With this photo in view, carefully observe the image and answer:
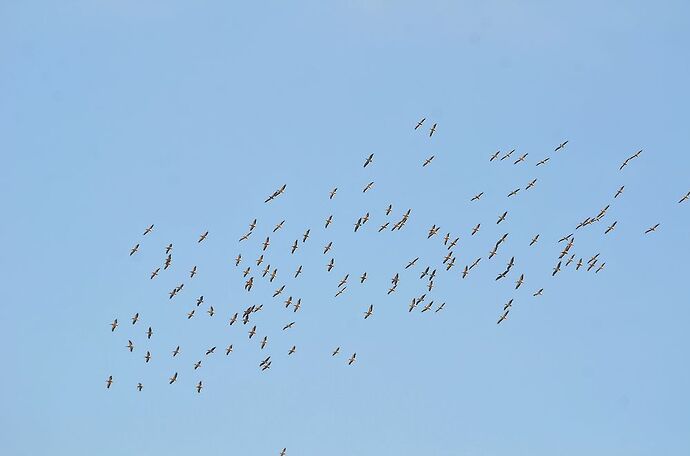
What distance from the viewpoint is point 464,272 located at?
500ft

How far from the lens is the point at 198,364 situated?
521 feet

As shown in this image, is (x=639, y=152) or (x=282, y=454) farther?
(x=282, y=454)

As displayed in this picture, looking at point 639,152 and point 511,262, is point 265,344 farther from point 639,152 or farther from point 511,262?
point 639,152

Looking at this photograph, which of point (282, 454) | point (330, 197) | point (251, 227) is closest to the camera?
point (330, 197)

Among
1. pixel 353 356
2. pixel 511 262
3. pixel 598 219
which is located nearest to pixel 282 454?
pixel 353 356

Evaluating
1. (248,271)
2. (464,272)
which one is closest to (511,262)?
(464,272)

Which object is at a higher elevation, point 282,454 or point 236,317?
point 236,317

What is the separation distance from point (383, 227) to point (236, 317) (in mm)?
19838

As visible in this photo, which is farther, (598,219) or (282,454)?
(282,454)

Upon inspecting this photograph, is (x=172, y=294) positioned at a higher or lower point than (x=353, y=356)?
higher

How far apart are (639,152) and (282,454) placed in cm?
5723

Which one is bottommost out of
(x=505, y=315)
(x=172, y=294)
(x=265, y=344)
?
(x=505, y=315)

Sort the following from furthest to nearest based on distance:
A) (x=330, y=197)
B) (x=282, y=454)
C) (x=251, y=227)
Answer: (x=282, y=454), (x=251, y=227), (x=330, y=197)

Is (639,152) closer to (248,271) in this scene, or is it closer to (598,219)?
(598,219)
